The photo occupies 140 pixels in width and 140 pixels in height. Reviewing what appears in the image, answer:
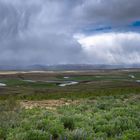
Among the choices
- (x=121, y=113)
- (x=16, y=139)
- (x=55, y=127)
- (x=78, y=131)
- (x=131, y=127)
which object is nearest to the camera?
(x=16, y=139)

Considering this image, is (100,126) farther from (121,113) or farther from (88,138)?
(121,113)

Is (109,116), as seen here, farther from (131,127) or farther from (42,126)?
(42,126)

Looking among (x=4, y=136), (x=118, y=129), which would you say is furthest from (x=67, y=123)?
(x=4, y=136)

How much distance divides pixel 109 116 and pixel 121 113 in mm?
1305

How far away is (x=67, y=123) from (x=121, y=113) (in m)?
3.86

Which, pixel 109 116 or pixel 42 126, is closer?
pixel 42 126

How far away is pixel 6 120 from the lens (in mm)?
11945

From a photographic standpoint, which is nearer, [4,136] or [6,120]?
[4,136]

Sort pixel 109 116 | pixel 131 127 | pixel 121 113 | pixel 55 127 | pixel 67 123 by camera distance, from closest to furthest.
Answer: pixel 55 127 < pixel 131 127 < pixel 67 123 < pixel 109 116 < pixel 121 113

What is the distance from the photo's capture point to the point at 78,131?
9281 mm

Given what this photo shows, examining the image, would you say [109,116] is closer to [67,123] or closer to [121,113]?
[121,113]

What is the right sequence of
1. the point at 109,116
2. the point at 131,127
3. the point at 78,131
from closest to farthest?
the point at 78,131 → the point at 131,127 → the point at 109,116

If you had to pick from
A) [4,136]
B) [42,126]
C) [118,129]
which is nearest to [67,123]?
[42,126]

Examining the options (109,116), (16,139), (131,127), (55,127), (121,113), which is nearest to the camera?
(16,139)
